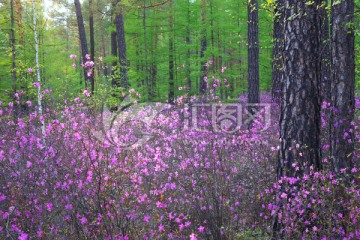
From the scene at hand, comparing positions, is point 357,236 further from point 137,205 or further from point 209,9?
point 209,9

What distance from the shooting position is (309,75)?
366 centimetres

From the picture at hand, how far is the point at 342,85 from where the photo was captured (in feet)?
14.9

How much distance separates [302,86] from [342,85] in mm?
1275

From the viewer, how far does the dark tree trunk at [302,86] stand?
12.0 ft

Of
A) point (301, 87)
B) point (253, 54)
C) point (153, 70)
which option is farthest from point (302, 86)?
point (153, 70)

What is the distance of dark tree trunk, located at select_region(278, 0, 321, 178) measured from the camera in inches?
143

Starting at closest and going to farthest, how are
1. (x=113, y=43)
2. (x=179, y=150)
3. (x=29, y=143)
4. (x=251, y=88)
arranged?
(x=29, y=143)
(x=179, y=150)
(x=251, y=88)
(x=113, y=43)

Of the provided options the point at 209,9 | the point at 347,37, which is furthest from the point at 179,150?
the point at 209,9

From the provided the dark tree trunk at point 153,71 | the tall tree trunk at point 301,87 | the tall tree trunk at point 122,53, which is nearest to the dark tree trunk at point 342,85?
the tall tree trunk at point 301,87

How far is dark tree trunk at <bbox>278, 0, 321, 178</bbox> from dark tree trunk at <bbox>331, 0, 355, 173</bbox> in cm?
89

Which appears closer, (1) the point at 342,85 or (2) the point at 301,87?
(2) the point at 301,87

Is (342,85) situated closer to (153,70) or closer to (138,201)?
(138,201)

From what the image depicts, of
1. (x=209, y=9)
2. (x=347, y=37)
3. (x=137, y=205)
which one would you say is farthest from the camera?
(x=209, y=9)

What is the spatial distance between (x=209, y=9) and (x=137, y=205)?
19.2 m
